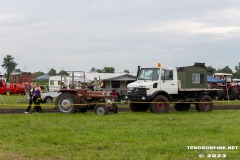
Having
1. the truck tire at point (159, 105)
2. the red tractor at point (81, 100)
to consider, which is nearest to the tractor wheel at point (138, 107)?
the truck tire at point (159, 105)

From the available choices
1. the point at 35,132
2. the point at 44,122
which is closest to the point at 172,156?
the point at 35,132

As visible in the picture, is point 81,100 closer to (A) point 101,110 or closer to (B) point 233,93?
(A) point 101,110

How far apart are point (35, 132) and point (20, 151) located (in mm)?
3112

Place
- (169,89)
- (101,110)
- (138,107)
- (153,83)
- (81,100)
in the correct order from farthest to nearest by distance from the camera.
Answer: (138,107) < (169,89) < (153,83) < (81,100) < (101,110)

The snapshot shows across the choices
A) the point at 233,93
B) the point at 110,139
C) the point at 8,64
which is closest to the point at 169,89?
the point at 110,139

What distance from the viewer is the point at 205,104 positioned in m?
23.4

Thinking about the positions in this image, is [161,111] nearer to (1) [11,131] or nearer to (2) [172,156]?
(1) [11,131]

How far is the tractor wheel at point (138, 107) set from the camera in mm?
22703

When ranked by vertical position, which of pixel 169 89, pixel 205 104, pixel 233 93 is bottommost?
pixel 205 104

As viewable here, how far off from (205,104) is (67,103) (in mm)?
7453

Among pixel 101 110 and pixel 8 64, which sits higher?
pixel 8 64

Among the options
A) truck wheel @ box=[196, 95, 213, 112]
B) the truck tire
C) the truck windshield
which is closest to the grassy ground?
the truck tire

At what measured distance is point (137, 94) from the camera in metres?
21.6

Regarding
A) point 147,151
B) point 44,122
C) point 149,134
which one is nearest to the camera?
point 147,151
